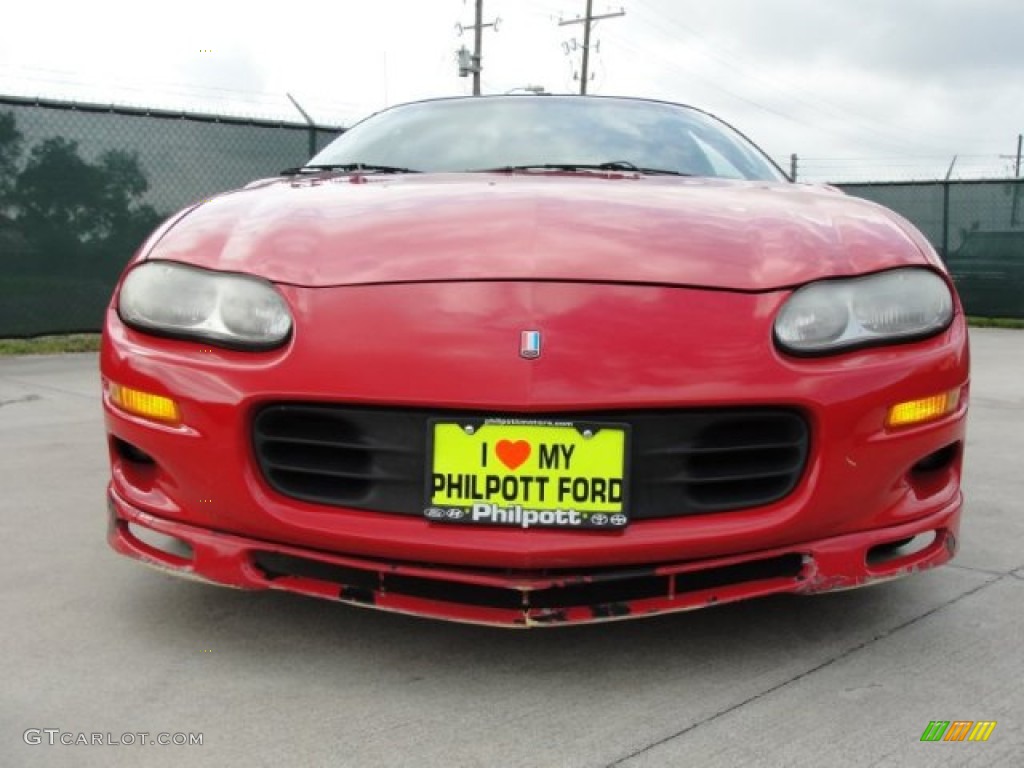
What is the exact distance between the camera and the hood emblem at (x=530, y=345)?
72.2 inches

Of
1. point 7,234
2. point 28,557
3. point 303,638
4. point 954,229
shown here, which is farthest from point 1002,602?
point 954,229

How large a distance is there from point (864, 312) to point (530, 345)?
26.7 inches

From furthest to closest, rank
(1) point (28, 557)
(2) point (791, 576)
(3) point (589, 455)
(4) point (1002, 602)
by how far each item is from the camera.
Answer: (1) point (28, 557) → (4) point (1002, 602) → (2) point (791, 576) → (3) point (589, 455)

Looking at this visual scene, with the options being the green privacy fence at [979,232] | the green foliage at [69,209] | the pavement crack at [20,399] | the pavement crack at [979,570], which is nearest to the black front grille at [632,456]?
the pavement crack at [979,570]

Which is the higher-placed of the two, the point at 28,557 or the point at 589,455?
the point at 589,455

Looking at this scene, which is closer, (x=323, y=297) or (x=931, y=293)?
(x=323, y=297)

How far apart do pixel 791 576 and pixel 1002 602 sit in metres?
0.79

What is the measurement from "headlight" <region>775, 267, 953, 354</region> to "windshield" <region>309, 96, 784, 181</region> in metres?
1.01

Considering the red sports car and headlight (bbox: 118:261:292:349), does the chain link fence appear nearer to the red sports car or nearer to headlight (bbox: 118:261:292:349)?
headlight (bbox: 118:261:292:349)

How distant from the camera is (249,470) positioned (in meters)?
1.93

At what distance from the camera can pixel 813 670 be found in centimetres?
202

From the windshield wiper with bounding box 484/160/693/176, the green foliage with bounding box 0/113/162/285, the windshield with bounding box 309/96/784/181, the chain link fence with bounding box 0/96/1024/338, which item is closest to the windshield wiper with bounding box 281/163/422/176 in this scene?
the windshield with bounding box 309/96/784/181

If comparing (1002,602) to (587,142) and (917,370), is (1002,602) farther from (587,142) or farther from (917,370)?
(587,142)

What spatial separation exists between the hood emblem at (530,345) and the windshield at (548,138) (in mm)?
1206
